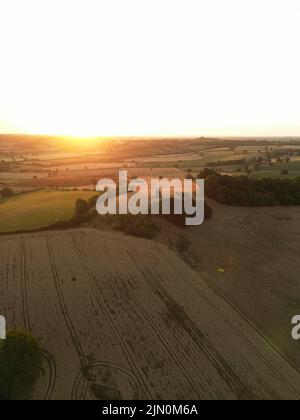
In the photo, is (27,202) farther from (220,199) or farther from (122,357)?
(122,357)

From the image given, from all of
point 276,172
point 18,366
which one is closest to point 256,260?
point 18,366

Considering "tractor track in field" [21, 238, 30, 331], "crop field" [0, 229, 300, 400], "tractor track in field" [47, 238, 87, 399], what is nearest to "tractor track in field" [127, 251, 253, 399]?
"crop field" [0, 229, 300, 400]

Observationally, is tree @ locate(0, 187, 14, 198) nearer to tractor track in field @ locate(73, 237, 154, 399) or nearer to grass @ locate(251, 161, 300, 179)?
tractor track in field @ locate(73, 237, 154, 399)

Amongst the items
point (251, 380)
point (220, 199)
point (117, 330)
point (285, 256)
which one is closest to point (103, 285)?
point (117, 330)

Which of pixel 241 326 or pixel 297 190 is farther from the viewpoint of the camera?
pixel 297 190

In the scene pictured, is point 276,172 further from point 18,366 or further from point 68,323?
point 18,366

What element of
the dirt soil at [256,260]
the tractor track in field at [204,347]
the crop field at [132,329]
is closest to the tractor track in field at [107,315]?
the crop field at [132,329]
